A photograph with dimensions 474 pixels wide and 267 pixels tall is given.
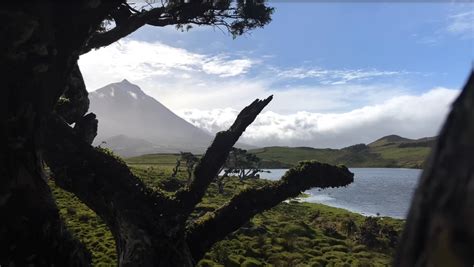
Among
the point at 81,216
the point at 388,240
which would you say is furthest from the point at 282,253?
the point at 81,216

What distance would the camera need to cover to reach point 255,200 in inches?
423

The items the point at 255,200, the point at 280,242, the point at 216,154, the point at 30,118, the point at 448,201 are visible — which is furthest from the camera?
the point at 280,242

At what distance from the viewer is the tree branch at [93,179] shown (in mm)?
9422

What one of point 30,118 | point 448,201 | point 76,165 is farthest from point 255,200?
point 448,201

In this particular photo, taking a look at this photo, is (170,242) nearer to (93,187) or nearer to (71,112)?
(93,187)

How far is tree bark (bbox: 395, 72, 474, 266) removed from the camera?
1.84 m

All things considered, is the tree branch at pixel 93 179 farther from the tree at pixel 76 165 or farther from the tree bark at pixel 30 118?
the tree bark at pixel 30 118

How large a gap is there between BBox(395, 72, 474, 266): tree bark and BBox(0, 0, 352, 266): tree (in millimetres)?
6505

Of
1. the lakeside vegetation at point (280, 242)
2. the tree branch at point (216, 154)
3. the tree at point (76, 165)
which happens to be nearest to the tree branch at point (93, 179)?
the tree at point (76, 165)

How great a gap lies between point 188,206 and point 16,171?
4552mm

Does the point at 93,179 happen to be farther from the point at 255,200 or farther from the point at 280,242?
the point at 280,242

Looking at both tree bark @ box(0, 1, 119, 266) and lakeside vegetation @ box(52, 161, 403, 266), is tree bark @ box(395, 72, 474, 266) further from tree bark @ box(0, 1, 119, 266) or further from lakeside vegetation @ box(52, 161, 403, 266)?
lakeside vegetation @ box(52, 161, 403, 266)

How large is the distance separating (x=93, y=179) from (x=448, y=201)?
890cm

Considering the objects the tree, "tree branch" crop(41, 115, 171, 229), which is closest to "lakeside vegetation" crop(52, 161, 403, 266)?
the tree
